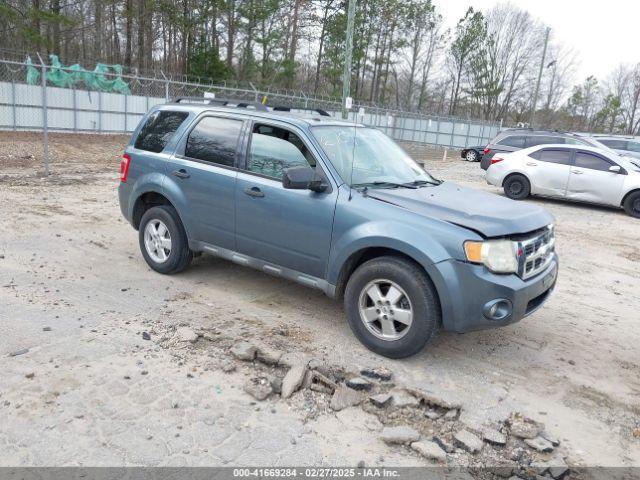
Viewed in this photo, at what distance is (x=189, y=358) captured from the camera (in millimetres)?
4098

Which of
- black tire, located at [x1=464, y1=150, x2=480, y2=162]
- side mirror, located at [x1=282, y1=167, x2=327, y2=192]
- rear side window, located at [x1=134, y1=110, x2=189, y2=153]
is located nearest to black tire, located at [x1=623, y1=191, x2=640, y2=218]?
side mirror, located at [x1=282, y1=167, x2=327, y2=192]

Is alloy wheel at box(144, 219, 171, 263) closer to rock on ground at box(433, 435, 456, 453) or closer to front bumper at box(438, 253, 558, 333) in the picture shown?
front bumper at box(438, 253, 558, 333)

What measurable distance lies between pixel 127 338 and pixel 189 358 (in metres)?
0.63

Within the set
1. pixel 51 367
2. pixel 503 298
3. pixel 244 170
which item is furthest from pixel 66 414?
pixel 503 298

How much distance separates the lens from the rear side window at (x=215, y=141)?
5.25 meters

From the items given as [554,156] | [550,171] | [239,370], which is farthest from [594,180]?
[239,370]

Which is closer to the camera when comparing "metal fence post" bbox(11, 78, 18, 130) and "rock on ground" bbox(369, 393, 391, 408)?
"rock on ground" bbox(369, 393, 391, 408)

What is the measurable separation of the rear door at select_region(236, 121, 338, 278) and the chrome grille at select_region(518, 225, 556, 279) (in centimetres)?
154

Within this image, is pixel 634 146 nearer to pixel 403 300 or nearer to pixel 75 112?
pixel 403 300

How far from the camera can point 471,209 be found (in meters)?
4.36

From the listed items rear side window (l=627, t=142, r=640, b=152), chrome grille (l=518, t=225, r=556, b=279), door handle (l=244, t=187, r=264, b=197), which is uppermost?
rear side window (l=627, t=142, r=640, b=152)

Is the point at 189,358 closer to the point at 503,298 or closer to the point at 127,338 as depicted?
the point at 127,338

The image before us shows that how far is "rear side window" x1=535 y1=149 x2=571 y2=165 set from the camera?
41.9 ft

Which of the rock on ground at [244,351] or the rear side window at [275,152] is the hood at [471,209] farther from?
the rock on ground at [244,351]
